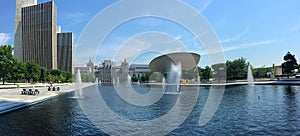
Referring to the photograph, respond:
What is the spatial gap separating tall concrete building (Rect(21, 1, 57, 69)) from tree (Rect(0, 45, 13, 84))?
6600 cm

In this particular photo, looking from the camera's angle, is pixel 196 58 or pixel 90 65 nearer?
pixel 196 58

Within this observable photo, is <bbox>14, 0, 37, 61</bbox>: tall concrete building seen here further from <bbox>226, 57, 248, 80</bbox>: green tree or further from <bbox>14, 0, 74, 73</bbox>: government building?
<bbox>226, 57, 248, 80</bbox>: green tree

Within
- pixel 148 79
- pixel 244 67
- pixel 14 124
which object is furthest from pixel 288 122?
pixel 148 79

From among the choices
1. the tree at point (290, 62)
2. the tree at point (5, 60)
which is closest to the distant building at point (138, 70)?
the tree at point (290, 62)

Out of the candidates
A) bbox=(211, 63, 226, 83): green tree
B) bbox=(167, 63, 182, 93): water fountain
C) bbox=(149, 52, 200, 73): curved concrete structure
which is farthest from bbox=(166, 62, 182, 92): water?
bbox=(149, 52, 200, 73): curved concrete structure

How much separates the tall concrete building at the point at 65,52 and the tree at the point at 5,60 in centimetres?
7091

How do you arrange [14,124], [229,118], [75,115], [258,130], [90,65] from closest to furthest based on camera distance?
1. [258,130]
2. [14,124]
3. [229,118]
4. [75,115]
5. [90,65]

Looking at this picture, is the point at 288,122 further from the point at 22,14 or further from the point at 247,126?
the point at 22,14

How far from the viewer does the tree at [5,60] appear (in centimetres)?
4066

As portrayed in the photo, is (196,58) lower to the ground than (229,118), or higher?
higher

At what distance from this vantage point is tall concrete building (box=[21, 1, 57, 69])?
104125 millimetres

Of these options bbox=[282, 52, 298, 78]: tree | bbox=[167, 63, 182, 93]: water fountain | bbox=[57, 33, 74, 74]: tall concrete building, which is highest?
bbox=[57, 33, 74, 74]: tall concrete building

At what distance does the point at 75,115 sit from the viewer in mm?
12828

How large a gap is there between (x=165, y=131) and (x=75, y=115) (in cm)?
615
